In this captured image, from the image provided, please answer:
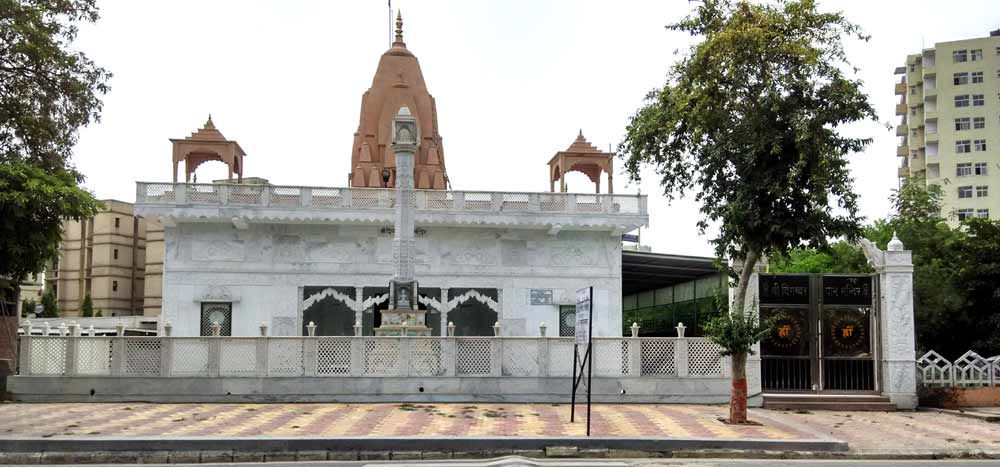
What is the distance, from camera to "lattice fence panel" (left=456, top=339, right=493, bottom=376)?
658 inches

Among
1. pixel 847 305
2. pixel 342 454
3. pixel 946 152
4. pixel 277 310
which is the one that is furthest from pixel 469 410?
pixel 946 152

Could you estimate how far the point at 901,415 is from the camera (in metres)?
15.3

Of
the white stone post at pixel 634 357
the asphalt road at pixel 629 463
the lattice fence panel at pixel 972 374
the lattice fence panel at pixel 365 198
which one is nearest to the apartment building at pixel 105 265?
the lattice fence panel at pixel 365 198

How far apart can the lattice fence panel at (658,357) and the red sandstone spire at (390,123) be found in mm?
A: 15997

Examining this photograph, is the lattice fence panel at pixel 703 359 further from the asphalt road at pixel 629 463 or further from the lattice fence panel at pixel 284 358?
the lattice fence panel at pixel 284 358

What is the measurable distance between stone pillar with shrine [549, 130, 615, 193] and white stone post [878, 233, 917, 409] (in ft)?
44.0

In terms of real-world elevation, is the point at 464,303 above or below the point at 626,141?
below

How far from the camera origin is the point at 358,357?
16.5 m

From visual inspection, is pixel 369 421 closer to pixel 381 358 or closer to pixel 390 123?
pixel 381 358

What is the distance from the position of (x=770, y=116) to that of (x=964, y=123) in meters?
52.0

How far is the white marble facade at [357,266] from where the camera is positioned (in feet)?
83.4

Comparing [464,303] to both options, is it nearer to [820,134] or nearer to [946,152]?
[820,134]

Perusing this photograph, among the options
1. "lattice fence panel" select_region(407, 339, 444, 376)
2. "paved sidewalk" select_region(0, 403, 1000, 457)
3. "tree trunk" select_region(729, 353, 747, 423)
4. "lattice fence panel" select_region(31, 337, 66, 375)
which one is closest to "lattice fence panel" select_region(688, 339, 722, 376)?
"paved sidewalk" select_region(0, 403, 1000, 457)

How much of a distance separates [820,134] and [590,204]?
528 inches
